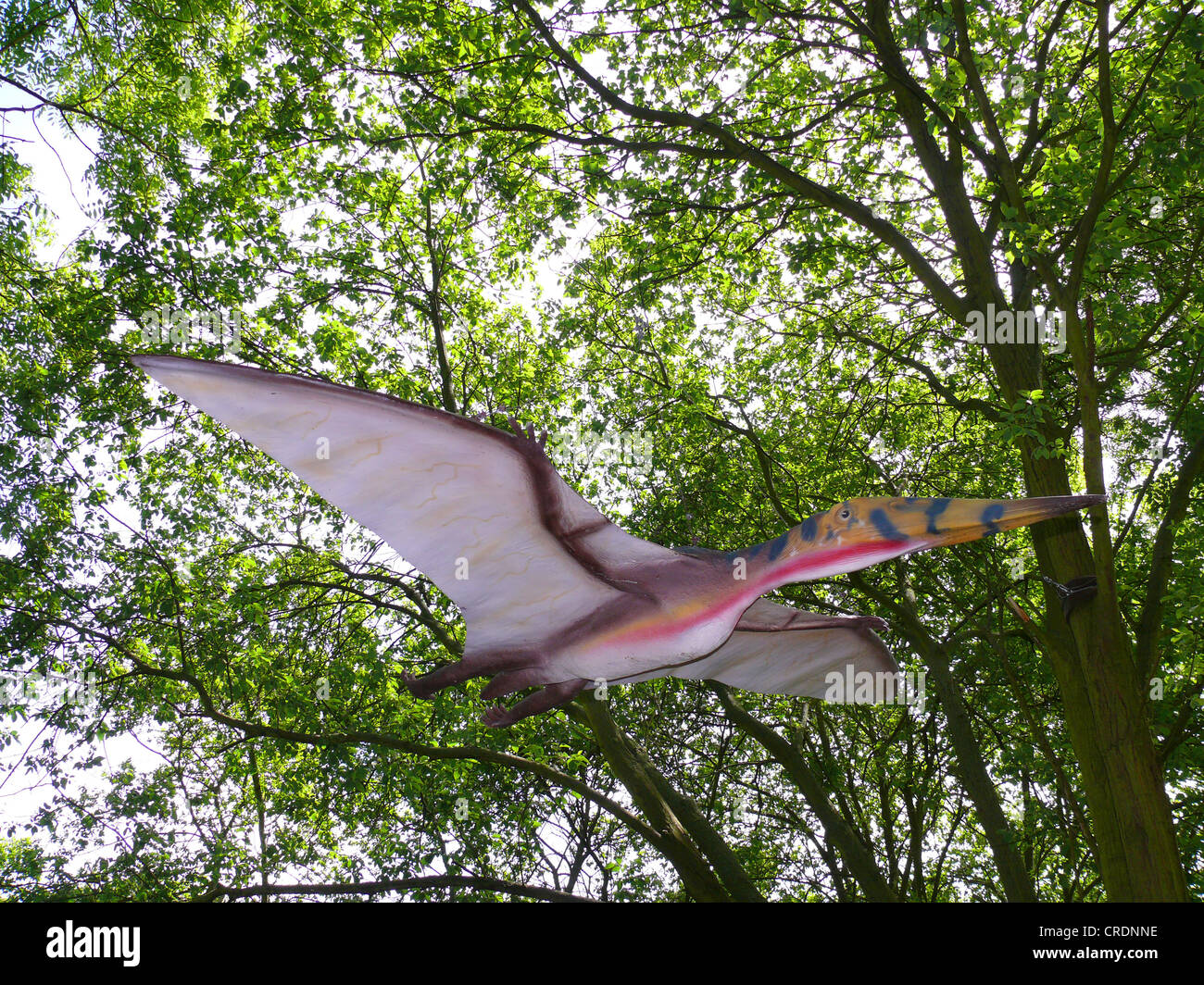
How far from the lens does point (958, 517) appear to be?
12.6ft

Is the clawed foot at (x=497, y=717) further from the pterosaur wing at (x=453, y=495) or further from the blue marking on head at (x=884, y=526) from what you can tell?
the blue marking on head at (x=884, y=526)

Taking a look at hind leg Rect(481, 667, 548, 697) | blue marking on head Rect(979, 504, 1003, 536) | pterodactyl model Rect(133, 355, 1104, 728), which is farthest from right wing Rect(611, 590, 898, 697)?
blue marking on head Rect(979, 504, 1003, 536)

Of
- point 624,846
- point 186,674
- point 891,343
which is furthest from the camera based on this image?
point 624,846

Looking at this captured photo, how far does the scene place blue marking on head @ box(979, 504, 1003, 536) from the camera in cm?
379

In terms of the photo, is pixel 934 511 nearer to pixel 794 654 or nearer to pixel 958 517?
pixel 958 517

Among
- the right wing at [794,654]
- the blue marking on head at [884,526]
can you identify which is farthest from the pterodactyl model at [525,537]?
the right wing at [794,654]

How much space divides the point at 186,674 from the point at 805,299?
7484 millimetres

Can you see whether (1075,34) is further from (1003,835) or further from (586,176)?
(1003,835)

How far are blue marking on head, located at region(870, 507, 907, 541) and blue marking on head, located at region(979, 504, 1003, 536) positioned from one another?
0.33 metres

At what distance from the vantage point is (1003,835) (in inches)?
283

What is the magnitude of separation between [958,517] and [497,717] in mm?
2378

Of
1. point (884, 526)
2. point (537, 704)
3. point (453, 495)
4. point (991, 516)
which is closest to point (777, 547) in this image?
point (884, 526)

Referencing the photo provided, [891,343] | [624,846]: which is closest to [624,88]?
[891,343]

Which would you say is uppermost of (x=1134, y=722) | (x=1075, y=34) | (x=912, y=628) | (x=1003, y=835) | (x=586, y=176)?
(x=1075, y=34)
